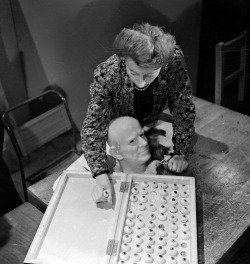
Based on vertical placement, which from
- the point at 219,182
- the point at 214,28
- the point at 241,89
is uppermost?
the point at 214,28

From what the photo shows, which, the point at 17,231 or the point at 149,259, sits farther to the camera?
the point at 17,231

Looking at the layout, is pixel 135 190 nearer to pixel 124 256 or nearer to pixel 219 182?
pixel 124 256

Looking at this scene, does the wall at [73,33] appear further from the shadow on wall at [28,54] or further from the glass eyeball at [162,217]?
the glass eyeball at [162,217]

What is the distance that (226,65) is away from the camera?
2.81 m

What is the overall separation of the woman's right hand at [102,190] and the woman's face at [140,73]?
455 mm

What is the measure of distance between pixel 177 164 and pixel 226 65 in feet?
4.16

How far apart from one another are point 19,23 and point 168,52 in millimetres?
1342

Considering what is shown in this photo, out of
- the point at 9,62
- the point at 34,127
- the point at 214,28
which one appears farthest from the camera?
the point at 214,28

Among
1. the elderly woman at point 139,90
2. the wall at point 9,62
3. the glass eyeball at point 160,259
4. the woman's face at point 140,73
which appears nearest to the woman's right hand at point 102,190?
the elderly woman at point 139,90

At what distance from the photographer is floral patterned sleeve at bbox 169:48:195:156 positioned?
1813mm

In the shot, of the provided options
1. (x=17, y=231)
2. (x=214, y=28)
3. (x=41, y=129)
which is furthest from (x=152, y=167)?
(x=214, y=28)

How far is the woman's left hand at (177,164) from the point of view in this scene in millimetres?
1858

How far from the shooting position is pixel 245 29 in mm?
3018

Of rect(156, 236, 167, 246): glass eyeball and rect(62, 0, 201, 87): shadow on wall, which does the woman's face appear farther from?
rect(62, 0, 201, 87): shadow on wall
